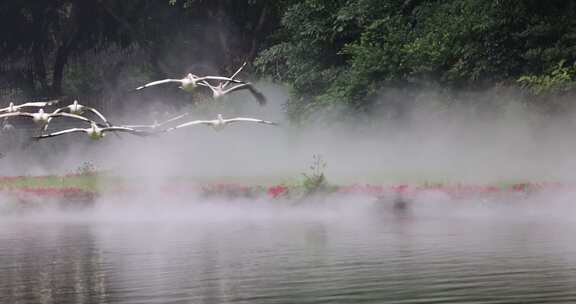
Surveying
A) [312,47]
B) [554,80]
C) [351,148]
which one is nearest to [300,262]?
[554,80]

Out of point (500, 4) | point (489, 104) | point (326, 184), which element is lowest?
point (326, 184)

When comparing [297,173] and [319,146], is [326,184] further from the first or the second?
[319,146]

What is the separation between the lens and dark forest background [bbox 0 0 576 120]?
2811 centimetres

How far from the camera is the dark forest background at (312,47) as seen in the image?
92.2ft

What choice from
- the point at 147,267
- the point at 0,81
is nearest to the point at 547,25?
the point at 147,267

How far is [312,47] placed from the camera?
33.8m

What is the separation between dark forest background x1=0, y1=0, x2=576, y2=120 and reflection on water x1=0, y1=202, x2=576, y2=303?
25.2ft

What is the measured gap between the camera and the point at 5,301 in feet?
43.5

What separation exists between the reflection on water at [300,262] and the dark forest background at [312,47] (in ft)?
25.2

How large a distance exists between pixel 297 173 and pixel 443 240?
12734mm

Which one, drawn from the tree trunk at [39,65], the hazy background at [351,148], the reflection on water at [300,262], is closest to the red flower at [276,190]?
the reflection on water at [300,262]

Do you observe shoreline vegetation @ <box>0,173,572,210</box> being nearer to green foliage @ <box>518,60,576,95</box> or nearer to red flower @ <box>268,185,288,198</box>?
red flower @ <box>268,185,288,198</box>

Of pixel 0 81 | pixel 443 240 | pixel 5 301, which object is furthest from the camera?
pixel 0 81

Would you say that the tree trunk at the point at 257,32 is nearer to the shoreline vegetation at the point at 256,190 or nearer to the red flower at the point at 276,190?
the shoreline vegetation at the point at 256,190
